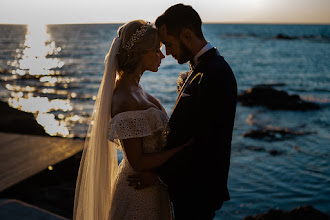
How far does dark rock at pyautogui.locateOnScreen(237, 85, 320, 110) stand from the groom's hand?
54.6 feet

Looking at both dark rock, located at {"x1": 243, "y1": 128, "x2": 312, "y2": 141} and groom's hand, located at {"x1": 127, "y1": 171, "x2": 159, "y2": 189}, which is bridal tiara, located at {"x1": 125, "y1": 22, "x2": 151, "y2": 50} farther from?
dark rock, located at {"x1": 243, "y1": 128, "x2": 312, "y2": 141}

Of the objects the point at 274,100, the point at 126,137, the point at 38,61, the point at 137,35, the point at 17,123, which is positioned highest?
the point at 137,35

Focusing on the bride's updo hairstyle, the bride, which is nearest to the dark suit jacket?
the bride

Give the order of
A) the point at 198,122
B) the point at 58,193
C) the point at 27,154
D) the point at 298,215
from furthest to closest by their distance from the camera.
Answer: the point at 27,154 < the point at 298,215 < the point at 58,193 < the point at 198,122

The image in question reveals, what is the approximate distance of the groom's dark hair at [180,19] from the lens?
8.70ft

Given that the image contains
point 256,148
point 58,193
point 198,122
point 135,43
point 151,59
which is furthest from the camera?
point 256,148

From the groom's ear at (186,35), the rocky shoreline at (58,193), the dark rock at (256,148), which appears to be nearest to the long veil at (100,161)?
the groom's ear at (186,35)

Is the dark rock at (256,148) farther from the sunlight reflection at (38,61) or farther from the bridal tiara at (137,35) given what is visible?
the sunlight reflection at (38,61)

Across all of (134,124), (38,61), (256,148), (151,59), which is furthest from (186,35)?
(38,61)

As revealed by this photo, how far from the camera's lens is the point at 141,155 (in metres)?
2.55

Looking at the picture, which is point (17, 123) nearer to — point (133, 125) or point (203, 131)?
point (133, 125)

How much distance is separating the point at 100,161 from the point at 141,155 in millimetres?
459

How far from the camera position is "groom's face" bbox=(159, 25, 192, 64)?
274 cm

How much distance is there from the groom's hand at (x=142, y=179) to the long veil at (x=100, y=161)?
11.3 inches
